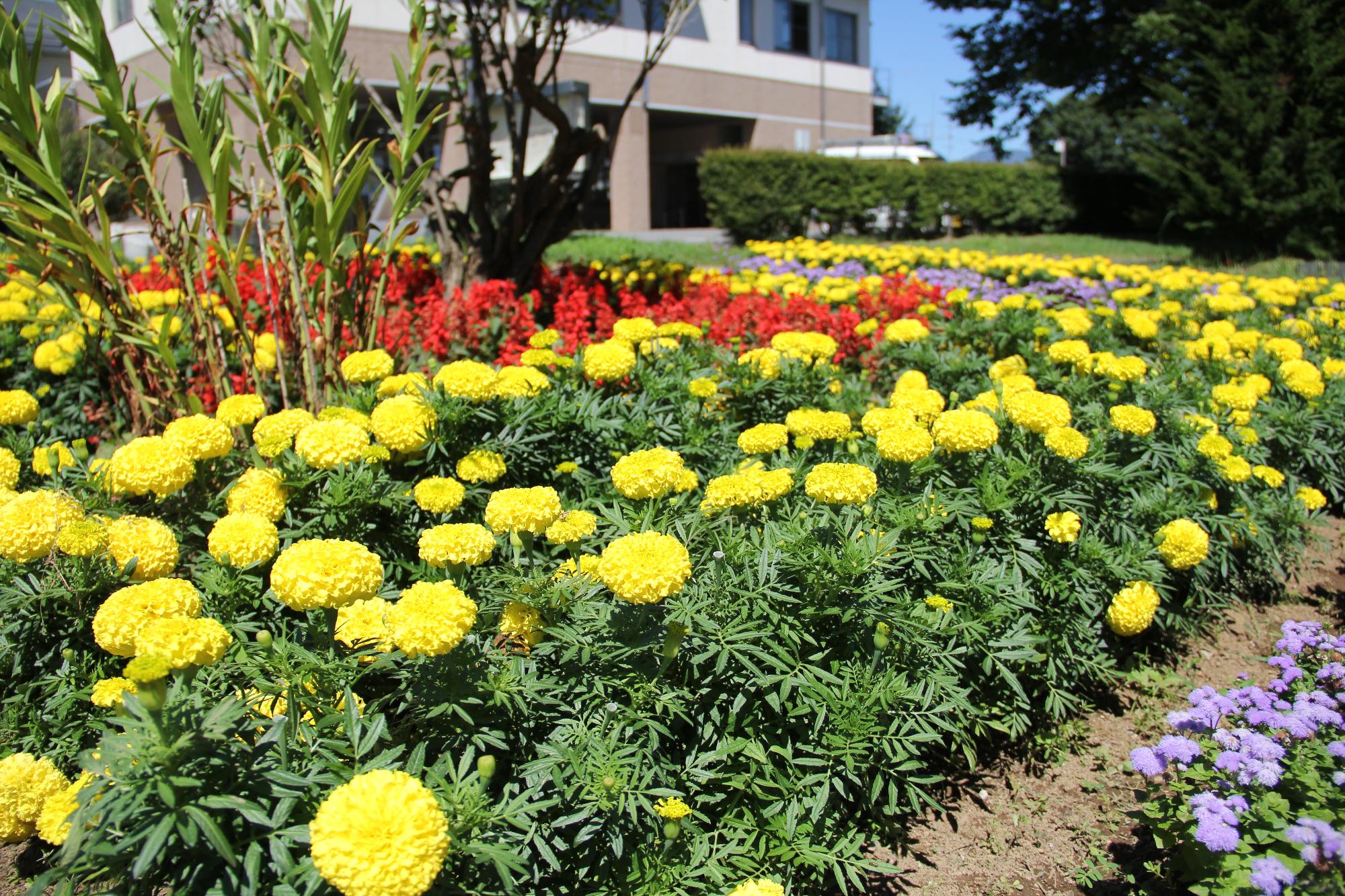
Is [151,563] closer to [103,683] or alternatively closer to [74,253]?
[103,683]

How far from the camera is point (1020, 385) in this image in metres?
3.12

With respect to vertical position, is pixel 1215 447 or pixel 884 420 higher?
pixel 884 420

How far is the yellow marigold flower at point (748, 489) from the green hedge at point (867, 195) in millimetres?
17266

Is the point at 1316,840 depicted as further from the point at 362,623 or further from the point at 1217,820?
the point at 362,623

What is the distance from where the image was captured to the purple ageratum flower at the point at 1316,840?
150 centimetres

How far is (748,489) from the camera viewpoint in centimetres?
222

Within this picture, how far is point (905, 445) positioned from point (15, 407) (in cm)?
287

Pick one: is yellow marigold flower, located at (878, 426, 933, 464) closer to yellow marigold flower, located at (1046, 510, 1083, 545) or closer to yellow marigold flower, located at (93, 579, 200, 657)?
yellow marigold flower, located at (1046, 510, 1083, 545)

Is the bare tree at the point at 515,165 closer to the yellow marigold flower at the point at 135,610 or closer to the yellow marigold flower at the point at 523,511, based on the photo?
the yellow marigold flower at the point at 523,511

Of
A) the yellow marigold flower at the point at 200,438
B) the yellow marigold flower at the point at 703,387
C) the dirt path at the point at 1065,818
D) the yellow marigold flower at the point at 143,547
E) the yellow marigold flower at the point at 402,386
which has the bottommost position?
the dirt path at the point at 1065,818

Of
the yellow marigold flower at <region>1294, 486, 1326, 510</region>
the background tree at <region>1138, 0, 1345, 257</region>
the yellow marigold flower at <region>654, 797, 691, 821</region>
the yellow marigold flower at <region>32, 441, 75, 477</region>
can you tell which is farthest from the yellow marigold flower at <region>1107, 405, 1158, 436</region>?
the background tree at <region>1138, 0, 1345, 257</region>

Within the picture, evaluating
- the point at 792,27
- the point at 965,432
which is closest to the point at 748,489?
the point at 965,432

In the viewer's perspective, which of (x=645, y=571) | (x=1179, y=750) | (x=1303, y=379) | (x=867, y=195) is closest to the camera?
(x=645, y=571)

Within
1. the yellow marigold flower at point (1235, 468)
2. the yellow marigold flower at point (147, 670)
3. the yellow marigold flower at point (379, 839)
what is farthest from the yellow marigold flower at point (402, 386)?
the yellow marigold flower at point (1235, 468)
